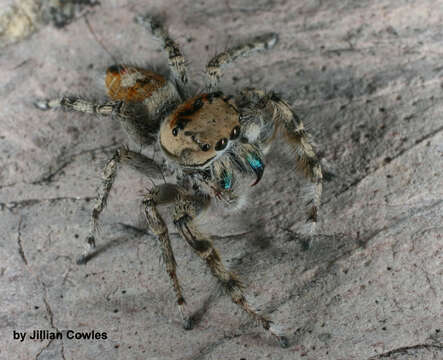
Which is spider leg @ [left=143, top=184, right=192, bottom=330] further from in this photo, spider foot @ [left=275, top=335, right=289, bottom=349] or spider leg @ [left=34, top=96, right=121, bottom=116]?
spider leg @ [left=34, top=96, right=121, bottom=116]

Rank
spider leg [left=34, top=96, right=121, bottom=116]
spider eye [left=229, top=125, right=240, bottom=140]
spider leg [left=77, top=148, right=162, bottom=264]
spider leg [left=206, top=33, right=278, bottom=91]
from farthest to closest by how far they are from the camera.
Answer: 1. spider leg [left=206, top=33, right=278, bottom=91]
2. spider leg [left=34, top=96, right=121, bottom=116]
3. spider leg [left=77, top=148, right=162, bottom=264]
4. spider eye [left=229, top=125, right=240, bottom=140]

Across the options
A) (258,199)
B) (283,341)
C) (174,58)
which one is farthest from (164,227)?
(174,58)

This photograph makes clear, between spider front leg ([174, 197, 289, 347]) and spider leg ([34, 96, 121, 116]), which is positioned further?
spider leg ([34, 96, 121, 116])

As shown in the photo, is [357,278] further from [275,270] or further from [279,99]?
[279,99]

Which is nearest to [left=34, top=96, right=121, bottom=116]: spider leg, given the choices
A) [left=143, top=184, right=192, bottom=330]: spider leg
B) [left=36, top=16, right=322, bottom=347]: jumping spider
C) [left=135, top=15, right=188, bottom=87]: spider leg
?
[left=36, top=16, right=322, bottom=347]: jumping spider

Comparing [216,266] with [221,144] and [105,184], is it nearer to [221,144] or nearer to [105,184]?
[221,144]

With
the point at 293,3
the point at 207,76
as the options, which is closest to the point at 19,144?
the point at 207,76

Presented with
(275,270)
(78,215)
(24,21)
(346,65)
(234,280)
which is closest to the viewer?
(234,280)
